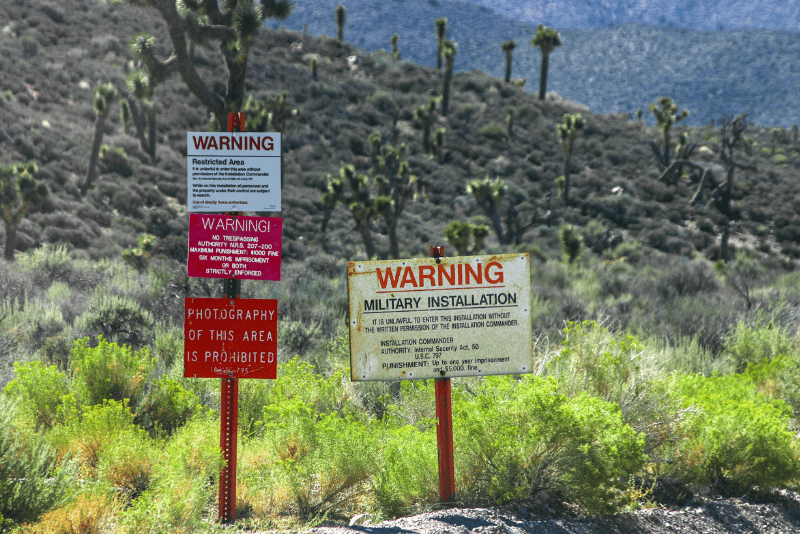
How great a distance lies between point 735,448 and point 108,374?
5742 mm

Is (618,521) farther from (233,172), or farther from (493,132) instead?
(493,132)

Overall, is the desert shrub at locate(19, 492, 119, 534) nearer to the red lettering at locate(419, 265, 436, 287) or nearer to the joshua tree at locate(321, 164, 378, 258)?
the red lettering at locate(419, 265, 436, 287)

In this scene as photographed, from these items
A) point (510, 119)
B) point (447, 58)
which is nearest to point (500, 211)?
point (510, 119)

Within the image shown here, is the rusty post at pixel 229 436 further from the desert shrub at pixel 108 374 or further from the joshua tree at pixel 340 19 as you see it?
the joshua tree at pixel 340 19

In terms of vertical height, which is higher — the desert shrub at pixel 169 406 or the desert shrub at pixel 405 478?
the desert shrub at pixel 169 406

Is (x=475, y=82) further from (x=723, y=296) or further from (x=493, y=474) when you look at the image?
(x=493, y=474)

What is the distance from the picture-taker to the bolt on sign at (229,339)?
4.35 metres

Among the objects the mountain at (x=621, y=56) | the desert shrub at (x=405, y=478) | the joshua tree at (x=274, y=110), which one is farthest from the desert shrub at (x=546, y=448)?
the mountain at (x=621, y=56)

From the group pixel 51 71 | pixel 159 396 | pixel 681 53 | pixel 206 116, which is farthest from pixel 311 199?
pixel 681 53

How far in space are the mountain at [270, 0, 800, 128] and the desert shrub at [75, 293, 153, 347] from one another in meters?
77.9

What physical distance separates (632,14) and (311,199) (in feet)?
330

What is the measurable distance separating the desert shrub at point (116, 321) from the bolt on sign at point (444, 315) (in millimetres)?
5125

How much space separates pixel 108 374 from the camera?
6.11 m

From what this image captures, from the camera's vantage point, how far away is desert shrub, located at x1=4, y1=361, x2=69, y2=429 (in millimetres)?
5273
